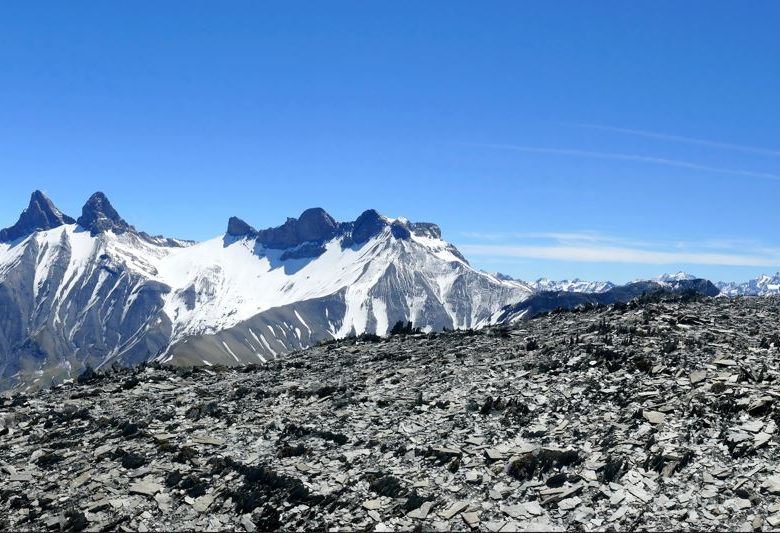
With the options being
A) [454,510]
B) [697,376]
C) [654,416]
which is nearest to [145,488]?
[454,510]

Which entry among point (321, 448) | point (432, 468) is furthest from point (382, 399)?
point (432, 468)

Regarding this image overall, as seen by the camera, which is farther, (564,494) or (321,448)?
(321,448)

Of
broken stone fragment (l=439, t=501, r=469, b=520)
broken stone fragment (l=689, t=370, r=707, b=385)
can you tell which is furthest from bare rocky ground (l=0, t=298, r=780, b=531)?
broken stone fragment (l=689, t=370, r=707, b=385)

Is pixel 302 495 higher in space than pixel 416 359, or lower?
lower

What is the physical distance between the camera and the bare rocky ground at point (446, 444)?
826 inches

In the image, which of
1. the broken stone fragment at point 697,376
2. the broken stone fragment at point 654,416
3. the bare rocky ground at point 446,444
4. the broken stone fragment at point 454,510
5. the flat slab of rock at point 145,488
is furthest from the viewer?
the broken stone fragment at point 697,376

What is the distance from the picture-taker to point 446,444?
83.5 ft

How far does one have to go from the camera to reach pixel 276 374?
41.8 metres

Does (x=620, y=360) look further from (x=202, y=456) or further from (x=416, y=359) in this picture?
(x=202, y=456)

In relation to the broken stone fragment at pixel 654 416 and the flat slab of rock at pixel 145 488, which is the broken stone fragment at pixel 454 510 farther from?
the flat slab of rock at pixel 145 488

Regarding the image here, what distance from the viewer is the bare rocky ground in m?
21.0

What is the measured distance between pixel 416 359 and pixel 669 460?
19.9m

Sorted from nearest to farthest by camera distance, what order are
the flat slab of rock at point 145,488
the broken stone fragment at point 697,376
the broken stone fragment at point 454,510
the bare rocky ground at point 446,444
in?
the broken stone fragment at point 454,510, the bare rocky ground at point 446,444, the flat slab of rock at point 145,488, the broken stone fragment at point 697,376

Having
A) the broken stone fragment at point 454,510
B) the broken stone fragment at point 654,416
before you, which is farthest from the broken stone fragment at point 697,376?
the broken stone fragment at point 454,510
